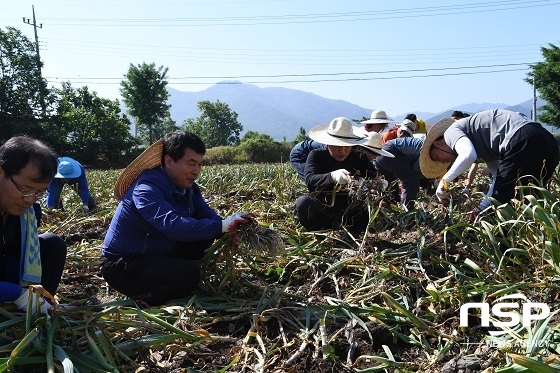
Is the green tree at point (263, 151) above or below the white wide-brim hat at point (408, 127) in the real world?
below

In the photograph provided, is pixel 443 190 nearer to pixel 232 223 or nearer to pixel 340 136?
pixel 340 136

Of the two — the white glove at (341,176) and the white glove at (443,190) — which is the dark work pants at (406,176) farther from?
the white glove at (341,176)

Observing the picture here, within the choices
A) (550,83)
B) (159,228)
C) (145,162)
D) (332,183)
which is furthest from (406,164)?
(550,83)

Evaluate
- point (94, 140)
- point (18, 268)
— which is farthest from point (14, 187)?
point (94, 140)

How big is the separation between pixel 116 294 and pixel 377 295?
1.36 meters

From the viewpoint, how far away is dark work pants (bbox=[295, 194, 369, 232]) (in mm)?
3389

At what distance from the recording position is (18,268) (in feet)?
6.83

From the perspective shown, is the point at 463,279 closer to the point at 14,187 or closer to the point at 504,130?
the point at 504,130

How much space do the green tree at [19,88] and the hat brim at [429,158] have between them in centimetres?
2614

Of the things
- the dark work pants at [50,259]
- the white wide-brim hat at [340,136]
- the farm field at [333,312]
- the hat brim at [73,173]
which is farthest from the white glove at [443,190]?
the hat brim at [73,173]

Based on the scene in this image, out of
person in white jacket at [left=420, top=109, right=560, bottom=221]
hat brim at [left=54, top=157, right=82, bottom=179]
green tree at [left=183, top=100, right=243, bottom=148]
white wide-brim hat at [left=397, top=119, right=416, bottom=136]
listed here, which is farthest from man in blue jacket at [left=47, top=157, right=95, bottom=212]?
green tree at [left=183, top=100, right=243, bottom=148]

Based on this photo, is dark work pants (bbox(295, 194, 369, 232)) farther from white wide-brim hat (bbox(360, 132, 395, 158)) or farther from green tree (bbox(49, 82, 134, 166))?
green tree (bbox(49, 82, 134, 166))

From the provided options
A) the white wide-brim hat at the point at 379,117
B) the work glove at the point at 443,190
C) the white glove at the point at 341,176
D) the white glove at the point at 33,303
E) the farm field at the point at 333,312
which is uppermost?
the white wide-brim hat at the point at 379,117

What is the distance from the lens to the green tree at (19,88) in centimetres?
2634
